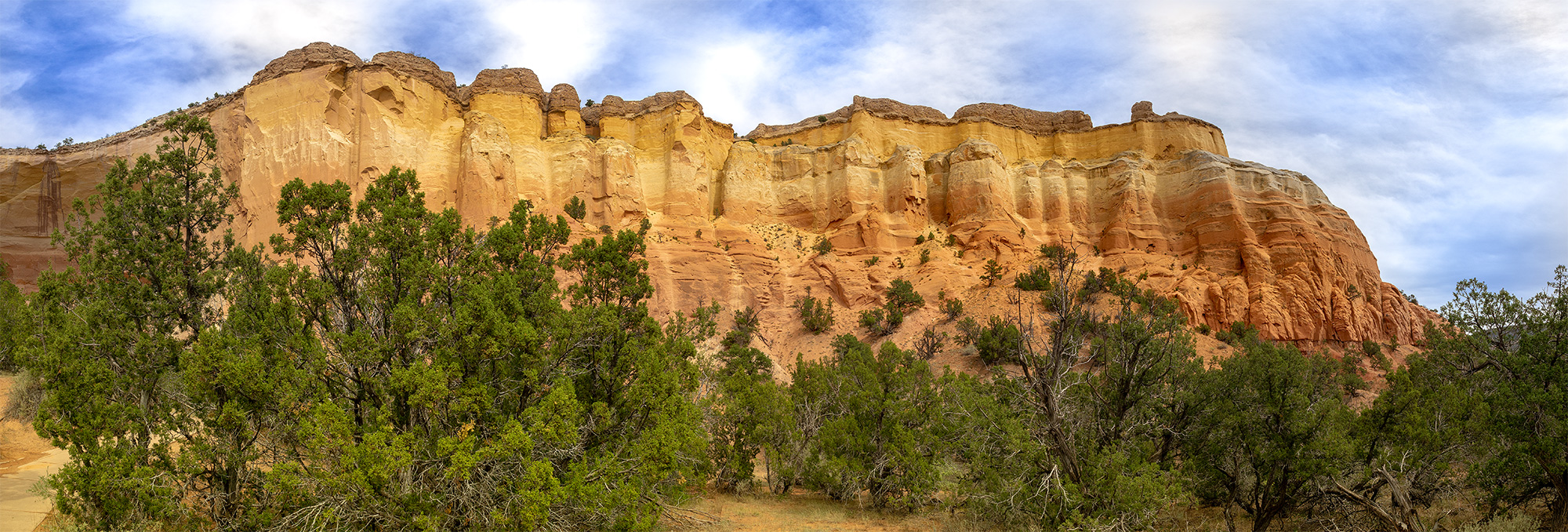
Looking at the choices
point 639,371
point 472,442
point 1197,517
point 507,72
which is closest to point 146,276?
point 472,442

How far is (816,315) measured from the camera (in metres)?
39.2

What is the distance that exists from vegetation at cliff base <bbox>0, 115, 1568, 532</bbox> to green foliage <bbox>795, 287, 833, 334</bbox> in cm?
2377

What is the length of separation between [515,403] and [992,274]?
111 feet

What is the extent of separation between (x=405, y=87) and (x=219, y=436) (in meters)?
33.1

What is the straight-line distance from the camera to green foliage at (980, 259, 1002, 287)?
134 feet

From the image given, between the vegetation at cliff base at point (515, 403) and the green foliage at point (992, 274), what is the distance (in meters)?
26.1

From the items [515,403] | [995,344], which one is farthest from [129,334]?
[995,344]

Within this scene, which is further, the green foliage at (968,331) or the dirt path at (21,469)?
the green foliage at (968,331)

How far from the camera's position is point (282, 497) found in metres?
9.12

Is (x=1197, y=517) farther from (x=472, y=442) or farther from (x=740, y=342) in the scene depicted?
(x=740, y=342)

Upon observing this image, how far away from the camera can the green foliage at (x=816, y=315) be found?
1534 inches

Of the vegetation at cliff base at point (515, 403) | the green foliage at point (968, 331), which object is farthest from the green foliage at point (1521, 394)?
the green foliage at point (968, 331)

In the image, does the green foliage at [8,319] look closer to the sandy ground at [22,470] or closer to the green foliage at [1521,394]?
the sandy ground at [22,470]

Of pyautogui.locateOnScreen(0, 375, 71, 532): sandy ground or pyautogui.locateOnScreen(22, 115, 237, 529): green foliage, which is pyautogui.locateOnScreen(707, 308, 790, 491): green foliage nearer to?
pyautogui.locateOnScreen(22, 115, 237, 529): green foliage
